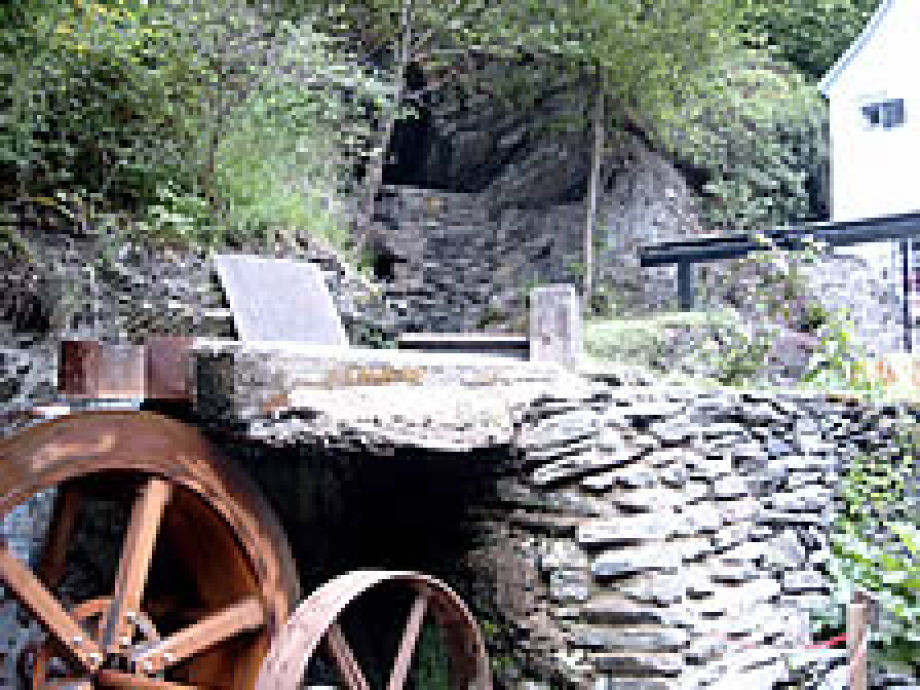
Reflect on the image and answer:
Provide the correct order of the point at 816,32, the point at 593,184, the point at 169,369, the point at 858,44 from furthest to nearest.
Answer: the point at 816,32, the point at 858,44, the point at 593,184, the point at 169,369

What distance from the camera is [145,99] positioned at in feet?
19.6

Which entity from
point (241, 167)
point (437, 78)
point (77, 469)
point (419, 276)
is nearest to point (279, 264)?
point (241, 167)

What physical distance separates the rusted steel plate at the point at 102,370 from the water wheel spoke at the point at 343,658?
1232mm

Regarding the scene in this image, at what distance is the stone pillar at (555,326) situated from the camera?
5.76m

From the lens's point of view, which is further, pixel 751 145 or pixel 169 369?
pixel 751 145

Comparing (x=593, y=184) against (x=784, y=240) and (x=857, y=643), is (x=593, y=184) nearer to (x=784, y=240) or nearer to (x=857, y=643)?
(x=784, y=240)

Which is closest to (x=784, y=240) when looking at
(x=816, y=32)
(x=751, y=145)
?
(x=751, y=145)

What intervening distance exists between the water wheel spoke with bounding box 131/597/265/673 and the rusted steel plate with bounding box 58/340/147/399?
936mm

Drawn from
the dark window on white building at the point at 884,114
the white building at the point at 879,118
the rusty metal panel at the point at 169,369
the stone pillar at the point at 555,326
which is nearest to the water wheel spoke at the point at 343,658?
the rusty metal panel at the point at 169,369

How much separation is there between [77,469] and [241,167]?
3402 mm

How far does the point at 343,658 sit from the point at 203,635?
1.97 ft

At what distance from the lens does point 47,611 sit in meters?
3.61

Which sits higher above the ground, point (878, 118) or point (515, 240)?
point (878, 118)

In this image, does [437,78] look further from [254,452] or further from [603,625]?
[603,625]
